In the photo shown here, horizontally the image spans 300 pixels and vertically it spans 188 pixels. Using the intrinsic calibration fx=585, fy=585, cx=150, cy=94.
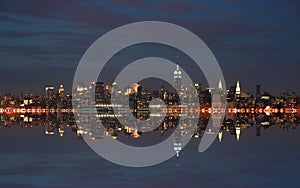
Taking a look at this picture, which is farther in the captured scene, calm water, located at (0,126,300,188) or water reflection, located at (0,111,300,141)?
water reflection, located at (0,111,300,141)

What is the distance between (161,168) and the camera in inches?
848

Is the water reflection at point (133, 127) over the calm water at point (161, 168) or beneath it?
over

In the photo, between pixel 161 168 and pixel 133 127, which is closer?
pixel 161 168

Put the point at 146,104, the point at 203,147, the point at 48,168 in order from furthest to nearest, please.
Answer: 1. the point at 146,104
2. the point at 203,147
3. the point at 48,168

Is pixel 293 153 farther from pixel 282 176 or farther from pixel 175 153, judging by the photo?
pixel 282 176

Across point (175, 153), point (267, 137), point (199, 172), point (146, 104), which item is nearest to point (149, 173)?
point (199, 172)

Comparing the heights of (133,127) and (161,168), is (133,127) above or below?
above

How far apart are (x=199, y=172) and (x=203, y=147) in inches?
346

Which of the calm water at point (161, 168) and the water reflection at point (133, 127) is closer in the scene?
the calm water at point (161, 168)

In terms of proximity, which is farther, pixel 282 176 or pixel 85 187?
pixel 282 176

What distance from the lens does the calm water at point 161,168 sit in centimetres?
1845

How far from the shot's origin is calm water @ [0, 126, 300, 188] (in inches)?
727

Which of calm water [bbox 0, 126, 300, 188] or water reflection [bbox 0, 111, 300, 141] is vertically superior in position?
water reflection [bbox 0, 111, 300, 141]

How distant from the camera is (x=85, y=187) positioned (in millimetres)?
17406
